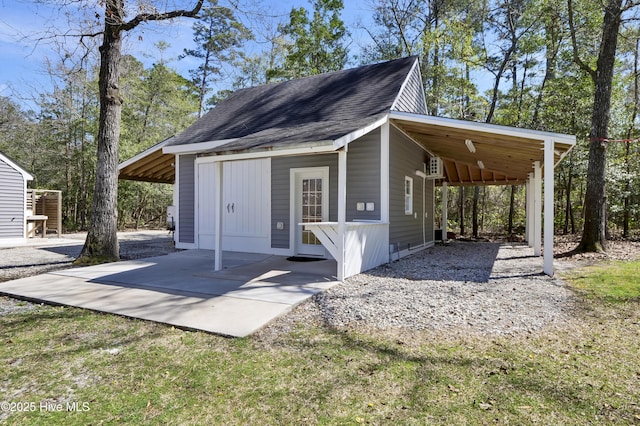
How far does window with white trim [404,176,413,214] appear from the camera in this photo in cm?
848

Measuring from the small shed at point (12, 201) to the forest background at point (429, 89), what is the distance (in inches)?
134

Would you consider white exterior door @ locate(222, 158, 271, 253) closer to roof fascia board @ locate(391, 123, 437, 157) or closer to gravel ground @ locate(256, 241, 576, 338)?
roof fascia board @ locate(391, 123, 437, 157)

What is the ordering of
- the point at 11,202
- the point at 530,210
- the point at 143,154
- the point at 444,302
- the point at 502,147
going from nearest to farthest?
the point at 444,302 < the point at 502,147 < the point at 143,154 < the point at 530,210 < the point at 11,202

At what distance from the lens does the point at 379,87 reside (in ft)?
28.4

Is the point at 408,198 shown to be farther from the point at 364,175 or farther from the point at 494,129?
the point at 494,129

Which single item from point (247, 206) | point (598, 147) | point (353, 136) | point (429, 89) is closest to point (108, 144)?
point (247, 206)

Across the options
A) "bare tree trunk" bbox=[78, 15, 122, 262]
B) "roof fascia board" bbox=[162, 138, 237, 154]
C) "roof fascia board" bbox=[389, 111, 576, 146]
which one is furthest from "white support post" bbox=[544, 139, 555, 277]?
"bare tree trunk" bbox=[78, 15, 122, 262]

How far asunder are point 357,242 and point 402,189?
9.10ft

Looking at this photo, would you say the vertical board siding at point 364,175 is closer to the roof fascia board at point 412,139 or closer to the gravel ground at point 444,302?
the roof fascia board at point 412,139

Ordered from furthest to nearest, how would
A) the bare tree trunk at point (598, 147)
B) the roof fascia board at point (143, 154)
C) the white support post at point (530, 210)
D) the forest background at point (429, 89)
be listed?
the forest background at point (429, 89), the white support post at point (530, 210), the roof fascia board at point (143, 154), the bare tree trunk at point (598, 147)

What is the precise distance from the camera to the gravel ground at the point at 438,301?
356 centimetres

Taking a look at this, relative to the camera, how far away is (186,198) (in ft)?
31.1

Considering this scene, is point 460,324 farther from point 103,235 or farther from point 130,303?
point 103,235

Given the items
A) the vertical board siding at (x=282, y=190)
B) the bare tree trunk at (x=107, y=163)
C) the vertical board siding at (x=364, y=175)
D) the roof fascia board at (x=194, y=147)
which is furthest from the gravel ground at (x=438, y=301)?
the roof fascia board at (x=194, y=147)
